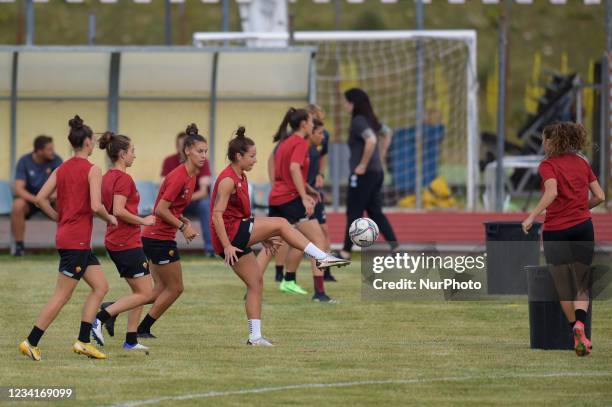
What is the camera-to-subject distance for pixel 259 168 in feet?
69.6

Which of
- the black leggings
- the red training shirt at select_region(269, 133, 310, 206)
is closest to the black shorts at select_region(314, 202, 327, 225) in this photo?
the red training shirt at select_region(269, 133, 310, 206)

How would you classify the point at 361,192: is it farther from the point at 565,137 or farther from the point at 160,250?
the point at 565,137

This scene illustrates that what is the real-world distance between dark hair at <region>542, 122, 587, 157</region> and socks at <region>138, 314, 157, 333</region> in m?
3.27

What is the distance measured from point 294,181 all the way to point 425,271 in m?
1.50

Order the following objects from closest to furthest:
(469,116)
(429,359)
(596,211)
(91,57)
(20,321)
Answer: 1. (429,359)
2. (20,321)
3. (91,57)
4. (596,211)
5. (469,116)

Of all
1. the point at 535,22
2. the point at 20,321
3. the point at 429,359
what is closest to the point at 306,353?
the point at 429,359

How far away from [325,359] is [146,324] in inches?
Result: 70.0

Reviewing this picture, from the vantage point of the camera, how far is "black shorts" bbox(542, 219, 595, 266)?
34.7ft

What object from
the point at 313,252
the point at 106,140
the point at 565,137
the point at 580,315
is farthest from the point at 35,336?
the point at 565,137

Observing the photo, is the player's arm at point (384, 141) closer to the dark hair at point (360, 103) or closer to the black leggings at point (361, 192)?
the black leggings at point (361, 192)

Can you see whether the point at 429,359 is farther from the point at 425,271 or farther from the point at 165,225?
the point at 425,271

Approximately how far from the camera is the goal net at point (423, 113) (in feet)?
86.7

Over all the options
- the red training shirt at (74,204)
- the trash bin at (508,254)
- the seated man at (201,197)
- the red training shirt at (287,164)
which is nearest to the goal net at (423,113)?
the seated man at (201,197)

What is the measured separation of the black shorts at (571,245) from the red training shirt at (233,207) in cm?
222
